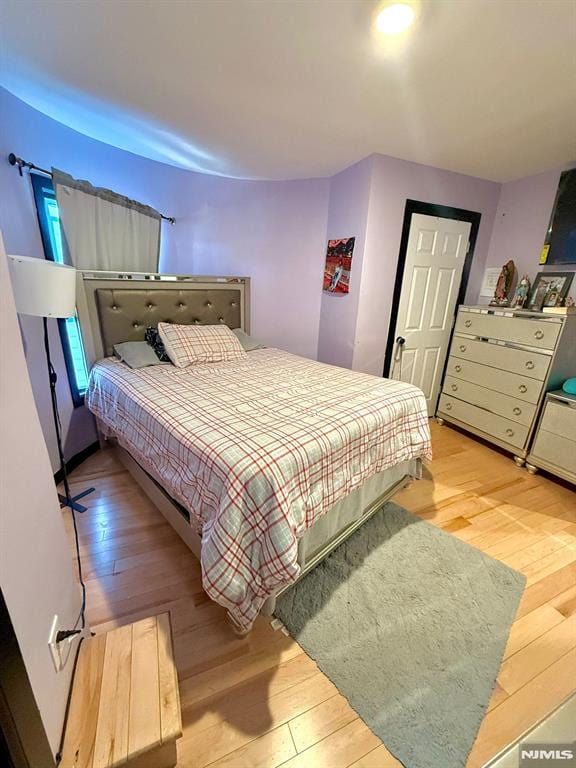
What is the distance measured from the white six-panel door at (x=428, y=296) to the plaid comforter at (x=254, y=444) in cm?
128

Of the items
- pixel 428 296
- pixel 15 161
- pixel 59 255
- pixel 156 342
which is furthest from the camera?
pixel 428 296

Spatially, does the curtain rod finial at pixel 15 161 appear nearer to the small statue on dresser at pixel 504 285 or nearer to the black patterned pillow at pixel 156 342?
the black patterned pillow at pixel 156 342

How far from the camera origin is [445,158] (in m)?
2.50

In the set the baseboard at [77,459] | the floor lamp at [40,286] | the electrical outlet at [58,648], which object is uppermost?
the floor lamp at [40,286]

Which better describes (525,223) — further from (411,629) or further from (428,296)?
(411,629)

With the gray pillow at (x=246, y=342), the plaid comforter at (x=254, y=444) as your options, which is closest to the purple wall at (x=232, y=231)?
the gray pillow at (x=246, y=342)

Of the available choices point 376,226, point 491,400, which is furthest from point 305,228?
point 491,400

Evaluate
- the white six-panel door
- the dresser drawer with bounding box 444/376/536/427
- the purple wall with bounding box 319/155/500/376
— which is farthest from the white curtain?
the dresser drawer with bounding box 444/376/536/427

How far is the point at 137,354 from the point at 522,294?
10.7 feet

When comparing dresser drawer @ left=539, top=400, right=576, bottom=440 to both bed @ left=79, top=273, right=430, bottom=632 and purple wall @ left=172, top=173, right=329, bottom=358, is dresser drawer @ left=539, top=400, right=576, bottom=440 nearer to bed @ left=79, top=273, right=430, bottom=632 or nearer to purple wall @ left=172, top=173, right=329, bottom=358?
bed @ left=79, top=273, right=430, bottom=632

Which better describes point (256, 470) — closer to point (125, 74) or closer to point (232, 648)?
point (232, 648)

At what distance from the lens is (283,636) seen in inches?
50.8

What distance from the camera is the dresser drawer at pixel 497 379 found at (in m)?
2.48

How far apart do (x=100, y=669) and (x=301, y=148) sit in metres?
3.09
